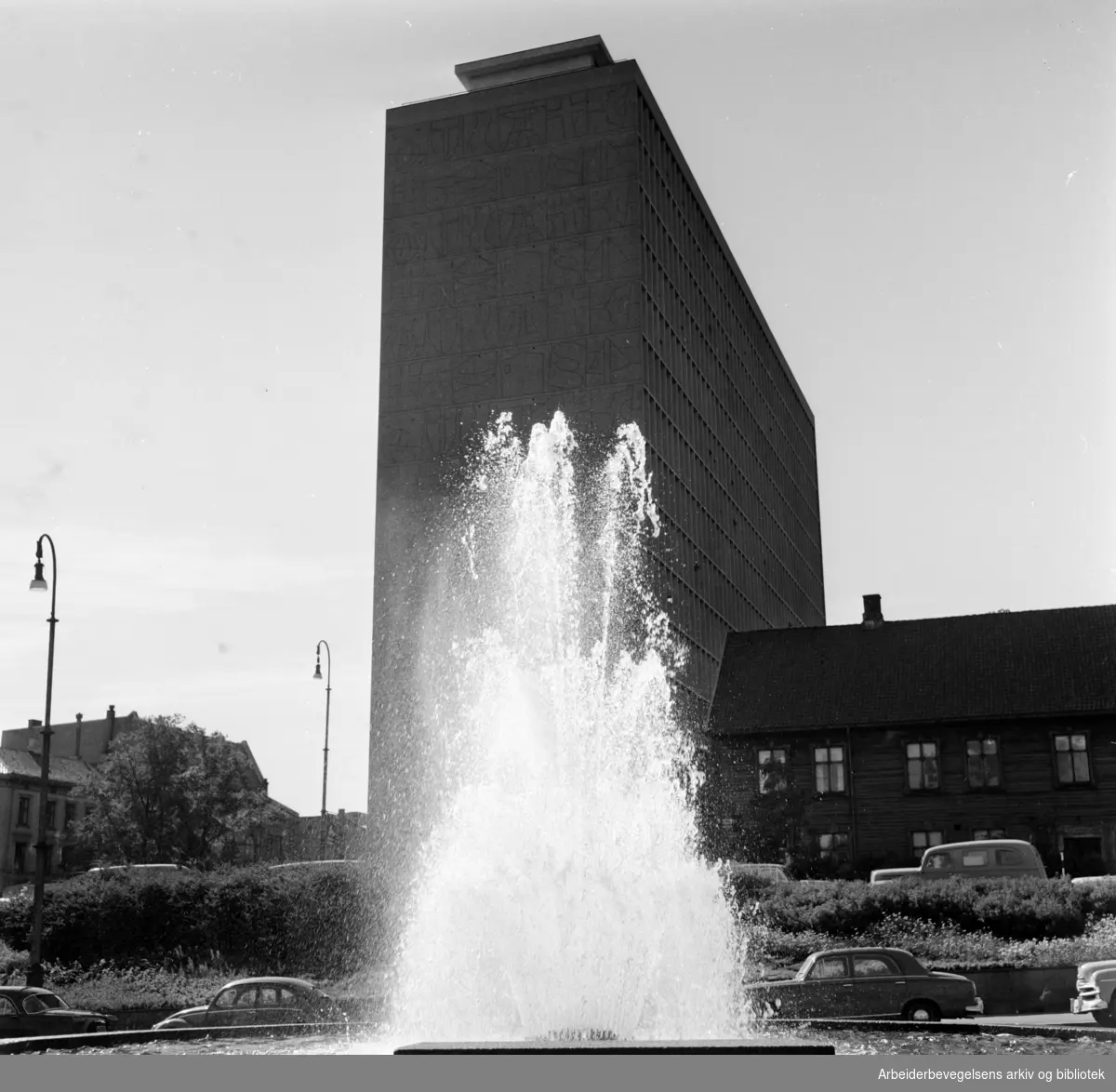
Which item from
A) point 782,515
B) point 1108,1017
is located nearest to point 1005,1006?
point 1108,1017

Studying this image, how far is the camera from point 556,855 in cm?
1612

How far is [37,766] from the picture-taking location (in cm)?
8825

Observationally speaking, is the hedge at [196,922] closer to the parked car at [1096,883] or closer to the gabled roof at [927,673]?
the parked car at [1096,883]

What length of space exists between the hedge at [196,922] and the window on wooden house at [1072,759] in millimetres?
24788

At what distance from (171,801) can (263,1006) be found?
54.9 meters

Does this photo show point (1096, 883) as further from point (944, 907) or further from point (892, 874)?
point (892, 874)

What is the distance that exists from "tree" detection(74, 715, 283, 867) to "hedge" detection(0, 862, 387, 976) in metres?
39.4

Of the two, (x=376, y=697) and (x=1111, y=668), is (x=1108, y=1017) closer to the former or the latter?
(x=1111, y=668)

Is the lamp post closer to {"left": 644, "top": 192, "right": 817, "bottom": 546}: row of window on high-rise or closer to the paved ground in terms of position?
the paved ground

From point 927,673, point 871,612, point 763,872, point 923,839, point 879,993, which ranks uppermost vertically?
point 871,612

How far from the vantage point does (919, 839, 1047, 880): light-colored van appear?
34500 millimetres

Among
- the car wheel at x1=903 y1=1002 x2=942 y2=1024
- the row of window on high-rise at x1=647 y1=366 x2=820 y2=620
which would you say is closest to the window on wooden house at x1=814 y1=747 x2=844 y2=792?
the row of window on high-rise at x1=647 y1=366 x2=820 y2=620

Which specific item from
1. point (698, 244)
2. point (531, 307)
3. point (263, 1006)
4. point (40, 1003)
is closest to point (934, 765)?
point (263, 1006)

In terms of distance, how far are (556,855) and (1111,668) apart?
123 feet
